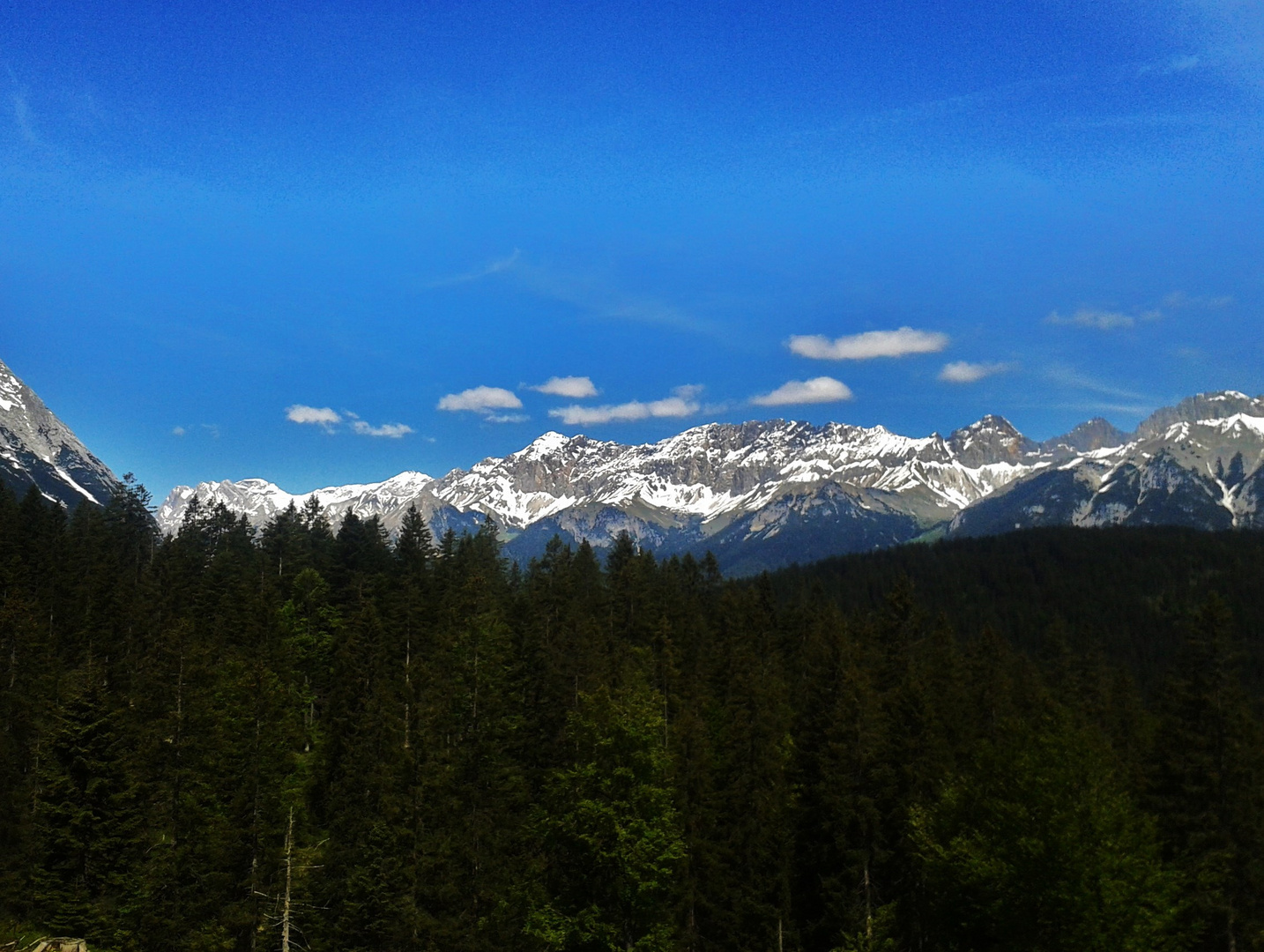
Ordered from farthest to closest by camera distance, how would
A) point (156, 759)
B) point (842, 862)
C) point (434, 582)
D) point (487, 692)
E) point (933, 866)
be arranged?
1. point (434, 582)
2. point (487, 692)
3. point (156, 759)
4. point (842, 862)
5. point (933, 866)

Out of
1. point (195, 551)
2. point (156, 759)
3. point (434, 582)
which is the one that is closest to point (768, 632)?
point (434, 582)

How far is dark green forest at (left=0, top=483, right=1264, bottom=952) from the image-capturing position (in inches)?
1548

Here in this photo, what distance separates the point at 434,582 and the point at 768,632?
31727 mm

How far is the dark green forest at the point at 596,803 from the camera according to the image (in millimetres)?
39312

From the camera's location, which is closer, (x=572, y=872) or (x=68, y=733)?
(x=572, y=872)

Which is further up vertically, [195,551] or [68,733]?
[195,551]

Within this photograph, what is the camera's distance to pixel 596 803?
39.8 m

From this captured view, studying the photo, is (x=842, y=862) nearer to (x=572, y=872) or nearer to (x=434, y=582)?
(x=572, y=872)

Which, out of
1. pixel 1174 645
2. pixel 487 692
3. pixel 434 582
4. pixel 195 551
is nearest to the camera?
pixel 487 692

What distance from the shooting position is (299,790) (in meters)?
51.7

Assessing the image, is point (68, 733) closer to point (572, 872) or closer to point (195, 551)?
point (572, 872)

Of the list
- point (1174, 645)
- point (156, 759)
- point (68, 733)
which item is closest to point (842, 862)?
point (156, 759)

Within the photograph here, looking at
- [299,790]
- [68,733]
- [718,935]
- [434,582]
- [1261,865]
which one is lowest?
[718,935]

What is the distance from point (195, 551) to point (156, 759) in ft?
187
